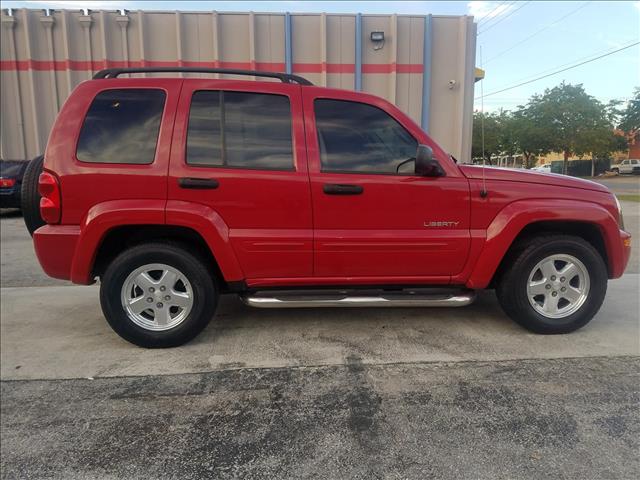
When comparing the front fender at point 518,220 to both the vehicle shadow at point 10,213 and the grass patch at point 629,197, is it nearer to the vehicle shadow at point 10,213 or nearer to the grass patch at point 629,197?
the vehicle shadow at point 10,213

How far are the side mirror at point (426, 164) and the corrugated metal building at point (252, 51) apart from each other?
878 centimetres

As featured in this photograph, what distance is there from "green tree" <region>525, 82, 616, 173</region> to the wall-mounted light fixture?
812 inches

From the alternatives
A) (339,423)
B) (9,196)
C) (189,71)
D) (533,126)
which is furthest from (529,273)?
(533,126)

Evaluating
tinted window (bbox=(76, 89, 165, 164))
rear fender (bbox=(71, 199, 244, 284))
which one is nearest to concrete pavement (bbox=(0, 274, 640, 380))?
rear fender (bbox=(71, 199, 244, 284))

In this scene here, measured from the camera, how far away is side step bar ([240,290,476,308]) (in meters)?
3.36

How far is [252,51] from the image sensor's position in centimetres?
1109

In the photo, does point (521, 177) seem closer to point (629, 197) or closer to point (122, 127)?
point (122, 127)

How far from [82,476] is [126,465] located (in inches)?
7.4

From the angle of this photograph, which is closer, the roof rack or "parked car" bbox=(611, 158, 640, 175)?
the roof rack

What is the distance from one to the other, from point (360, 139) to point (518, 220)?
1.35 metres

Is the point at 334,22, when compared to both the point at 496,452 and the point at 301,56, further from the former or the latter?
the point at 496,452

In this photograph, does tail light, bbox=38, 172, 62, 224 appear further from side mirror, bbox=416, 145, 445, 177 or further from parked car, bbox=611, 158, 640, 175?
parked car, bbox=611, 158, 640, 175

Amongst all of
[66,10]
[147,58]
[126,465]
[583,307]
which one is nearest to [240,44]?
[147,58]

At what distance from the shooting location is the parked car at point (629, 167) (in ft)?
51.7
